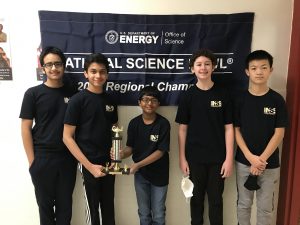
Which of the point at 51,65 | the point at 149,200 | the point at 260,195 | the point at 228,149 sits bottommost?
the point at 149,200

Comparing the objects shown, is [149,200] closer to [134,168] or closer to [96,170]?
[134,168]

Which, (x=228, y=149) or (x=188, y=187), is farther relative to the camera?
(x=188, y=187)

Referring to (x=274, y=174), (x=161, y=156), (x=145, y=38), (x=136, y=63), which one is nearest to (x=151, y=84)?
(x=136, y=63)

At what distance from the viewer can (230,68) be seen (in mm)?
2152

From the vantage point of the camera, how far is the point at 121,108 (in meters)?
2.25

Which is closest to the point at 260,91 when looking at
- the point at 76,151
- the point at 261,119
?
the point at 261,119

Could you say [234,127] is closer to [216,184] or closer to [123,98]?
[216,184]

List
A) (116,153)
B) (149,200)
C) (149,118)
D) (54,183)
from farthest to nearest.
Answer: (149,200) < (149,118) < (54,183) < (116,153)

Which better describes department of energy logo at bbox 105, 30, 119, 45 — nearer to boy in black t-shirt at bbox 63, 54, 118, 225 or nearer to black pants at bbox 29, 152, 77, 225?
boy in black t-shirt at bbox 63, 54, 118, 225

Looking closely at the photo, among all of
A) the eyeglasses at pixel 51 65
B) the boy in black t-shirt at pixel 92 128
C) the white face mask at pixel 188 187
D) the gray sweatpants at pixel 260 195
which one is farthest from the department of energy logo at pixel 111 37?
the gray sweatpants at pixel 260 195

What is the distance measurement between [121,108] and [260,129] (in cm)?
103

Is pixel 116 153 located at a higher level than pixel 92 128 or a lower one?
lower

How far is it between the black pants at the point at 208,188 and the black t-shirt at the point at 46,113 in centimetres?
95

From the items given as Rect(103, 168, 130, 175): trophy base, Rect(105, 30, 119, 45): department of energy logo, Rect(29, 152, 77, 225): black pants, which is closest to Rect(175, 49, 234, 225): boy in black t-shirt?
Rect(103, 168, 130, 175): trophy base
